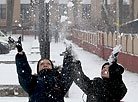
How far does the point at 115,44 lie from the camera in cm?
1655

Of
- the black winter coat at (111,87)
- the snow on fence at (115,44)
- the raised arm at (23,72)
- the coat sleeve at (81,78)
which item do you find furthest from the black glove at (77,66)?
the snow on fence at (115,44)

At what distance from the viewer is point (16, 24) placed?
51438 mm

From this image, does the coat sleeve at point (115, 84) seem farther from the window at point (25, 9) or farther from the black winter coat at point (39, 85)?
the window at point (25, 9)

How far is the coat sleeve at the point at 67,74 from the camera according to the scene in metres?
3.62

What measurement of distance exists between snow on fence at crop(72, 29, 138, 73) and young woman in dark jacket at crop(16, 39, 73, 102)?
935cm

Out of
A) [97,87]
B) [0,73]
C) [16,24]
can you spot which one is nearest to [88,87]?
[97,87]

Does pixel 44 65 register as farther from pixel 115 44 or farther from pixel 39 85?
pixel 115 44

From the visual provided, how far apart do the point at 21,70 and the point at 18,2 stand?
50943 mm

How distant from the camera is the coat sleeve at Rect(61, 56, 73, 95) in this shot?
11.9ft

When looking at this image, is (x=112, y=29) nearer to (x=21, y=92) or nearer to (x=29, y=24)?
(x=29, y=24)

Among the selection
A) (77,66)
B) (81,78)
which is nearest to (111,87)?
(81,78)

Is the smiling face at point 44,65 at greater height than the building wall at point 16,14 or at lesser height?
lesser

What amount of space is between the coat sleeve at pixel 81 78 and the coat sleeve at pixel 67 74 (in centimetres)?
7

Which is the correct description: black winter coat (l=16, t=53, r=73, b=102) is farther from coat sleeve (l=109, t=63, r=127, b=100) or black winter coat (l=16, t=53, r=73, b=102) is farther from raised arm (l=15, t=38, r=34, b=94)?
coat sleeve (l=109, t=63, r=127, b=100)
